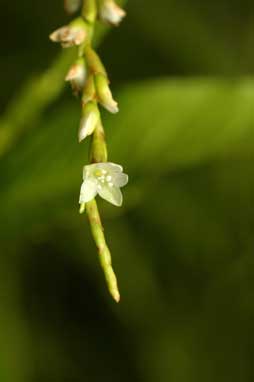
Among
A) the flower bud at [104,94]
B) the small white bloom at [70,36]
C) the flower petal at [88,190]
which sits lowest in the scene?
the flower petal at [88,190]

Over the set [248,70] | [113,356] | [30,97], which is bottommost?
[113,356]

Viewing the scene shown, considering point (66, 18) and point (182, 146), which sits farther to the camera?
point (66, 18)

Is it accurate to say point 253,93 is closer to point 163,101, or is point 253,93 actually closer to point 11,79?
point 163,101

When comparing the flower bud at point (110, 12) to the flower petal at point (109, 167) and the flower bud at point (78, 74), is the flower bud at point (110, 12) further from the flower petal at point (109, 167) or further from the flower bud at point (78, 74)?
the flower petal at point (109, 167)

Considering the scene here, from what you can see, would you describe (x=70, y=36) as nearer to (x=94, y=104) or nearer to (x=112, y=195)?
(x=94, y=104)

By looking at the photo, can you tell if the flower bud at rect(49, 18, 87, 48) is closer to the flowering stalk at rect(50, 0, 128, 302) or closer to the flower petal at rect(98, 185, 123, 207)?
the flowering stalk at rect(50, 0, 128, 302)

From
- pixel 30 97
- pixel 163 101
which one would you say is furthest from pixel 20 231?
pixel 163 101

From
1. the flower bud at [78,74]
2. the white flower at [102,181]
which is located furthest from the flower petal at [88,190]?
the flower bud at [78,74]
